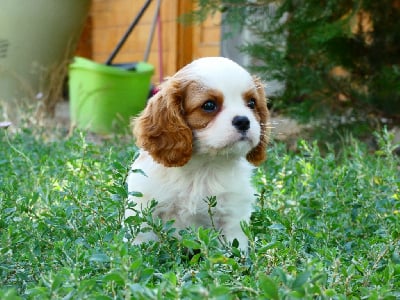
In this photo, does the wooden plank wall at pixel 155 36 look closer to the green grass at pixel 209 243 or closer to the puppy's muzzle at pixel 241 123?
the green grass at pixel 209 243

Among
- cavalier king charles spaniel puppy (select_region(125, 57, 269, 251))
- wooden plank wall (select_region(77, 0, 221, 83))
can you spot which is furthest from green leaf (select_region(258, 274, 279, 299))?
wooden plank wall (select_region(77, 0, 221, 83))

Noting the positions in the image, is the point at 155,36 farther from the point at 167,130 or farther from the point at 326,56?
the point at 167,130

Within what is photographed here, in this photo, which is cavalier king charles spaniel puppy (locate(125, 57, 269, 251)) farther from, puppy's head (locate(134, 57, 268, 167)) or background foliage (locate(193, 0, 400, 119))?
background foliage (locate(193, 0, 400, 119))

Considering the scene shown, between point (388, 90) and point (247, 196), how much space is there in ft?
7.99

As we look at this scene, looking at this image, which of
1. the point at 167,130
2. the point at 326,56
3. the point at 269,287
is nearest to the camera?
the point at 269,287

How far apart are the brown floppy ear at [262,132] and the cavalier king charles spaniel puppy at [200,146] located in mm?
101

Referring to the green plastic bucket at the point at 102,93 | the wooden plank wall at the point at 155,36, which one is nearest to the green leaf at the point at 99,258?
the green plastic bucket at the point at 102,93

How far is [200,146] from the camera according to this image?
8.43 feet

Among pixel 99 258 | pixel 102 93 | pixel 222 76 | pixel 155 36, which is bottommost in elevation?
pixel 102 93

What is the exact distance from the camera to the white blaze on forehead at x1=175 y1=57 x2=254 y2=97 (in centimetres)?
251

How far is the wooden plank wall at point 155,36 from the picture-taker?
27.6 feet

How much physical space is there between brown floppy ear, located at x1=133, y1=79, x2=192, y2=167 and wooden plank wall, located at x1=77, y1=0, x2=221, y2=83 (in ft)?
17.7

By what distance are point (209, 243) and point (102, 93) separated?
16.5ft

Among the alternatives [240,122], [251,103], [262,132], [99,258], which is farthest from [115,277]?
[262,132]
